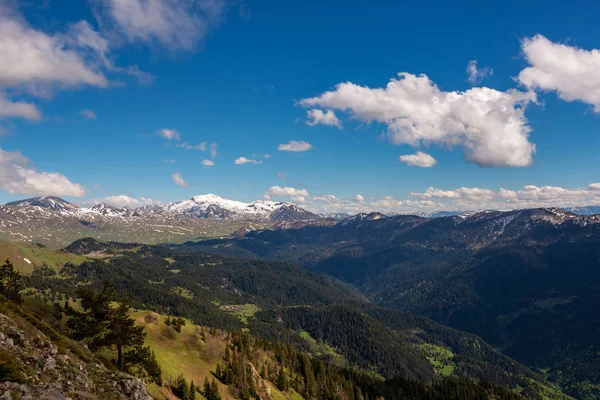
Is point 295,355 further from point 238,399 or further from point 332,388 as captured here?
point 238,399

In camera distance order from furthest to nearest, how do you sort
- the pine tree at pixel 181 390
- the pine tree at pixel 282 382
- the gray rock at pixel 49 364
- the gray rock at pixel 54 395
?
the pine tree at pixel 282 382, the pine tree at pixel 181 390, the gray rock at pixel 49 364, the gray rock at pixel 54 395

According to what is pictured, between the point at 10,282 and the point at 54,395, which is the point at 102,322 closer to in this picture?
the point at 54,395

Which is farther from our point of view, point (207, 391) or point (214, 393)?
point (207, 391)

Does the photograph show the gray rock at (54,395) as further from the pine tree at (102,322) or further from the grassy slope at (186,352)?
the grassy slope at (186,352)

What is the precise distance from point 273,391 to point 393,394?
109370 millimetres

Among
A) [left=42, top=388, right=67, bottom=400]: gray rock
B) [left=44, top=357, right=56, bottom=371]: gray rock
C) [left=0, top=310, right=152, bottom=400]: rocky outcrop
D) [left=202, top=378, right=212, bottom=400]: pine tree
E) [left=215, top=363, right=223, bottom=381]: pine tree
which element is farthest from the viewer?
[left=215, top=363, right=223, bottom=381]: pine tree

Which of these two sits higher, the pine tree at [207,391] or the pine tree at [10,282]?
the pine tree at [10,282]

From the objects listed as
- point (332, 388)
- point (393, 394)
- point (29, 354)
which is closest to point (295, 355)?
point (332, 388)

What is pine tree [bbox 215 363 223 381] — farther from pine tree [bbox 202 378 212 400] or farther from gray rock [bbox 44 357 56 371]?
gray rock [bbox 44 357 56 371]

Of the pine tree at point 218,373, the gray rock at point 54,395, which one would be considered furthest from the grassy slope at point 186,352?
the gray rock at point 54,395

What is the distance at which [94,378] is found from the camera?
132ft

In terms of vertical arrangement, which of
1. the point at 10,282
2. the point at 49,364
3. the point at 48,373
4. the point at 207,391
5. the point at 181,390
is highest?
the point at 10,282

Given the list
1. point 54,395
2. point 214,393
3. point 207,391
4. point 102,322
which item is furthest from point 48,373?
point 207,391

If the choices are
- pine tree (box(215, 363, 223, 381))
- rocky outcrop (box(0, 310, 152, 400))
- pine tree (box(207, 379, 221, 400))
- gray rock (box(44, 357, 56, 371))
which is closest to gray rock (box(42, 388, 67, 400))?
rocky outcrop (box(0, 310, 152, 400))
